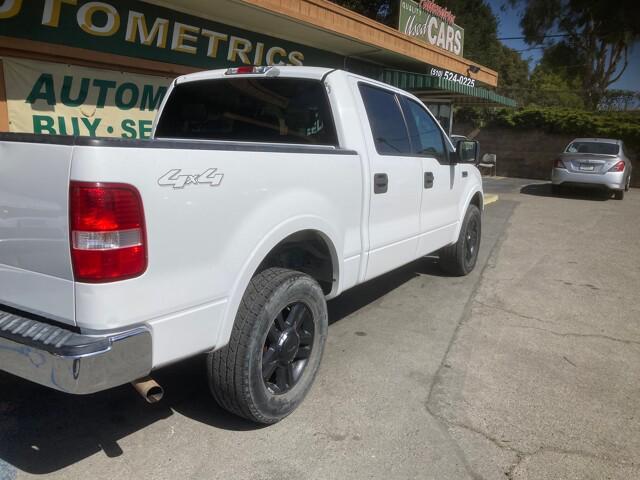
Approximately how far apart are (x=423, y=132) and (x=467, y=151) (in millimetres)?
828

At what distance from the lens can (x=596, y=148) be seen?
49.6ft

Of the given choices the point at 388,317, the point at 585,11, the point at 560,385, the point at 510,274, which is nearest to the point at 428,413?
the point at 560,385

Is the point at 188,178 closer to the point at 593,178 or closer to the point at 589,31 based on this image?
the point at 593,178

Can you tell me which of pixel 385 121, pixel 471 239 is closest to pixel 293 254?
pixel 385 121

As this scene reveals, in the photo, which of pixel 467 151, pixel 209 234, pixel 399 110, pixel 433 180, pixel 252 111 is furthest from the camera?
pixel 467 151

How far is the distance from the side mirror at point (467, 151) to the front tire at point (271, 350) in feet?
9.21

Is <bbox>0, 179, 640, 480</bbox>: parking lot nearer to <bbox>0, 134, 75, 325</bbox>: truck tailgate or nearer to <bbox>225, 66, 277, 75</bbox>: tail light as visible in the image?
<bbox>0, 134, 75, 325</bbox>: truck tailgate

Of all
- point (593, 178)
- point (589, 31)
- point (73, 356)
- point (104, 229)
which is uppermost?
point (589, 31)

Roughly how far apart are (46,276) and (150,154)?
664 millimetres

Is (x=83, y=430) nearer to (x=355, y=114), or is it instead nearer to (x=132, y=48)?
(x=355, y=114)

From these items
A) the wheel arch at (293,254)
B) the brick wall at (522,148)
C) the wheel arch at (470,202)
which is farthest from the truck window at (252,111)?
the brick wall at (522,148)

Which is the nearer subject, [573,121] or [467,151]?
[467,151]

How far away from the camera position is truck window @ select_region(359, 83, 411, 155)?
13.1 ft

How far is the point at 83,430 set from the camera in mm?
2967
